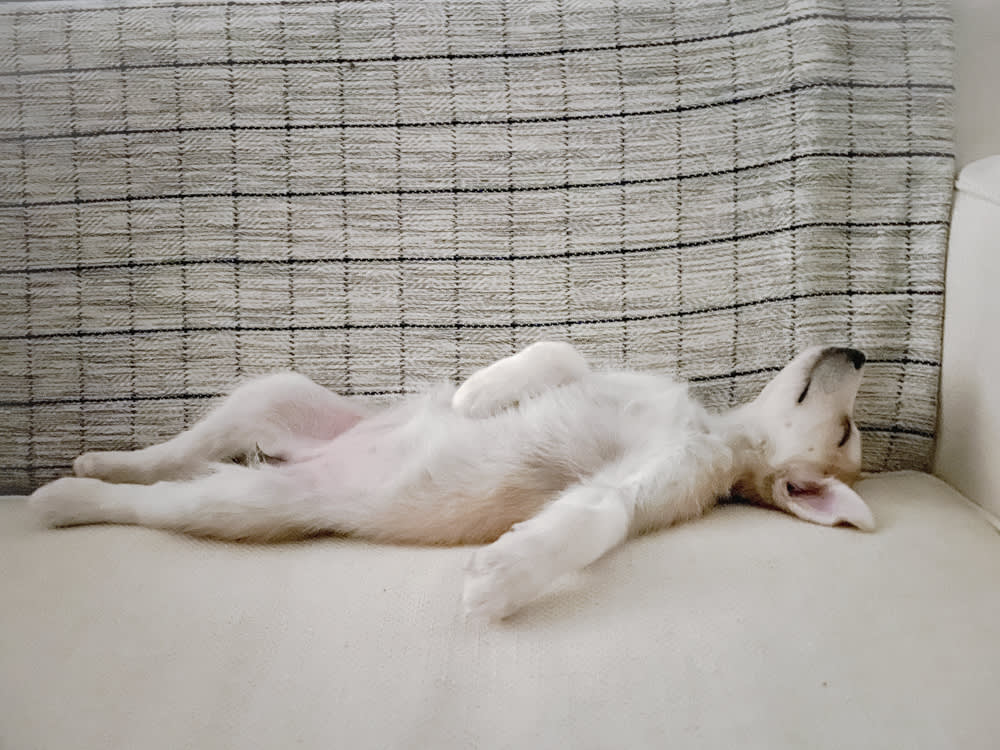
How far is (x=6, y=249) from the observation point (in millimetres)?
1645

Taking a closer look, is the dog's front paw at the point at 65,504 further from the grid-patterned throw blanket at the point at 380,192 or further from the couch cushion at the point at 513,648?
the grid-patterned throw blanket at the point at 380,192

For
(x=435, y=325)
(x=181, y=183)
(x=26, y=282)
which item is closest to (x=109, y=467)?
(x=26, y=282)

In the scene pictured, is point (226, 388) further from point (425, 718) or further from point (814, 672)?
point (814, 672)

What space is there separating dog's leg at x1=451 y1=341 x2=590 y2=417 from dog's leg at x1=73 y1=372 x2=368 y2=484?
1.02 ft

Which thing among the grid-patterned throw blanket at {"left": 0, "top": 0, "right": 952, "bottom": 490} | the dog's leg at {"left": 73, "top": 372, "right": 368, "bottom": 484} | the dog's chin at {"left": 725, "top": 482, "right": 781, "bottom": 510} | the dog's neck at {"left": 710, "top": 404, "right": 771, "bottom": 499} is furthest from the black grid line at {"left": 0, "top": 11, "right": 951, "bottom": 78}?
the dog's chin at {"left": 725, "top": 482, "right": 781, "bottom": 510}

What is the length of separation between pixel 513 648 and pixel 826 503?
2.27 ft

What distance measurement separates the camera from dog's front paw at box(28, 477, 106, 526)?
1.42 m

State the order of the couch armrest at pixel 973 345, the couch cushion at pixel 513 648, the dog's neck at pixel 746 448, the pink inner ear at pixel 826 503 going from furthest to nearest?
1. the dog's neck at pixel 746 448
2. the couch armrest at pixel 973 345
3. the pink inner ear at pixel 826 503
4. the couch cushion at pixel 513 648

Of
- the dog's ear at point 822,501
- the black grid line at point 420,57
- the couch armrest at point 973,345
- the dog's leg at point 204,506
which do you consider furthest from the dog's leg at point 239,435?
the couch armrest at point 973,345

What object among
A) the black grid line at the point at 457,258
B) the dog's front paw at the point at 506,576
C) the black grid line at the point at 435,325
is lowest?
the dog's front paw at the point at 506,576

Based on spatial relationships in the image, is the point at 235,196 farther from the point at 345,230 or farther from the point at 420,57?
the point at 420,57

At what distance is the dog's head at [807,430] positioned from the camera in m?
1.49

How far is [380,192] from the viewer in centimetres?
165

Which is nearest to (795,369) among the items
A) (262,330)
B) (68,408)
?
(262,330)
